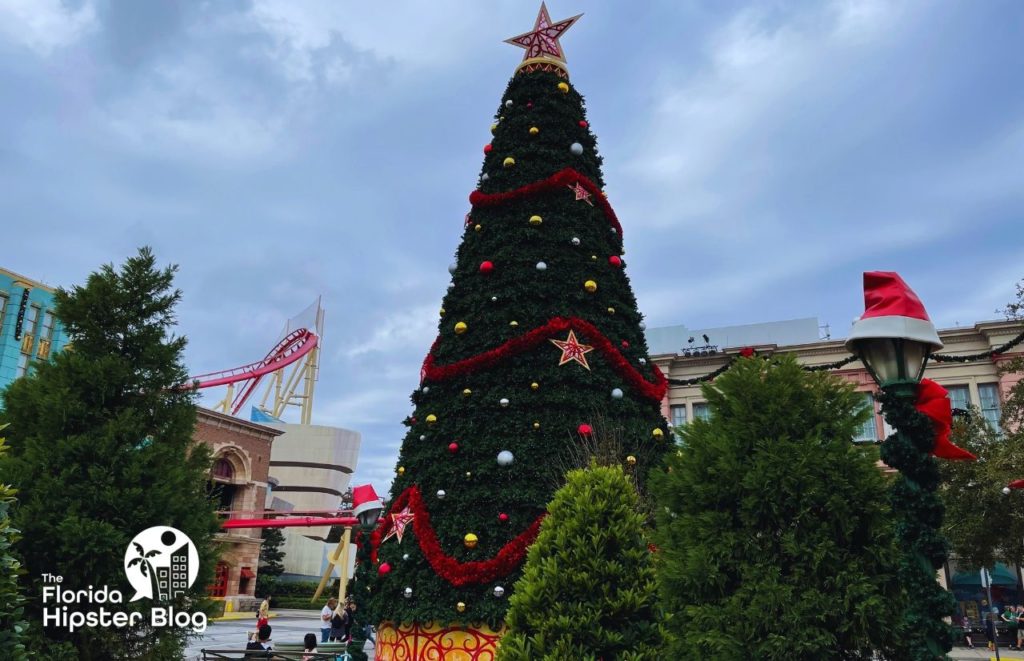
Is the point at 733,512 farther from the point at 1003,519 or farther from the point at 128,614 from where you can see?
the point at 1003,519

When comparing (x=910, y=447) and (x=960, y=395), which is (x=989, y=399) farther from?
(x=910, y=447)

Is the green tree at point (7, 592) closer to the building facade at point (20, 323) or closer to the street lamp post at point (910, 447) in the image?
the street lamp post at point (910, 447)

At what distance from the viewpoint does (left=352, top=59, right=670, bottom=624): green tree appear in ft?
30.1

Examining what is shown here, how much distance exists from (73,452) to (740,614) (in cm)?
786

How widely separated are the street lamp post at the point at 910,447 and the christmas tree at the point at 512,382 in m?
5.03

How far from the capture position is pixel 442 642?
8.92 metres

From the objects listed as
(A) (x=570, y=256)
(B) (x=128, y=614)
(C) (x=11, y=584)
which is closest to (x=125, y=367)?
(B) (x=128, y=614)

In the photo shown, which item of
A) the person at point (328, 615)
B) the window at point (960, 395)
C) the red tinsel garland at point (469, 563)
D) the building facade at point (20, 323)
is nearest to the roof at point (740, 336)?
the window at point (960, 395)

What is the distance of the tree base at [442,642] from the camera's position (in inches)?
343

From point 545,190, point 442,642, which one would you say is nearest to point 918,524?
point 442,642

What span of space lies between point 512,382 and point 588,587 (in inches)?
171

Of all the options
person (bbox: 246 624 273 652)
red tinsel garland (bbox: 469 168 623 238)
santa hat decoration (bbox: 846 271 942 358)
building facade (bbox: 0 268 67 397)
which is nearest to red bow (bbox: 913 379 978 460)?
santa hat decoration (bbox: 846 271 942 358)

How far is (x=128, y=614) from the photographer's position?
827 cm

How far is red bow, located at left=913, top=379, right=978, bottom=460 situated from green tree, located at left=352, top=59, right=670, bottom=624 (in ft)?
16.8
